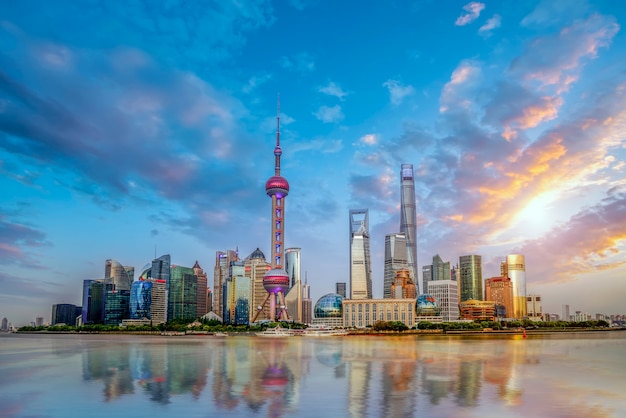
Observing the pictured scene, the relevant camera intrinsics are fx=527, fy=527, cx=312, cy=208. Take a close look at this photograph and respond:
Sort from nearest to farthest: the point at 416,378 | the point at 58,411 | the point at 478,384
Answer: the point at 58,411, the point at 478,384, the point at 416,378

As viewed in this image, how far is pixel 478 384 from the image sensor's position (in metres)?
56.7

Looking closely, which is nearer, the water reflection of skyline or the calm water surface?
the calm water surface

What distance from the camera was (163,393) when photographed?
51.8 meters

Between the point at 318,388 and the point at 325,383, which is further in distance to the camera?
the point at 325,383

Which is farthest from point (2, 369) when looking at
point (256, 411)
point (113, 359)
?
→ point (256, 411)

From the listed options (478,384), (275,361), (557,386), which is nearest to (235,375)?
(275,361)

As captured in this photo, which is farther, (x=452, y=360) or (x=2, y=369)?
(x=452, y=360)

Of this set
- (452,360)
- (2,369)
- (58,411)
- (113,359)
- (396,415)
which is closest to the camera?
(396,415)

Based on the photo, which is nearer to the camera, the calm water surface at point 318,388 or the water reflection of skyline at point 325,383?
the calm water surface at point 318,388

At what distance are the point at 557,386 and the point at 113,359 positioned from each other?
7217 cm

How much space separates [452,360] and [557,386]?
29378mm

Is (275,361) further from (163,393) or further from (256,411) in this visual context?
(256,411)

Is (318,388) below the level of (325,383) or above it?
above

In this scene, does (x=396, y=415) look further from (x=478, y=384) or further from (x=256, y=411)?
(x=478, y=384)
